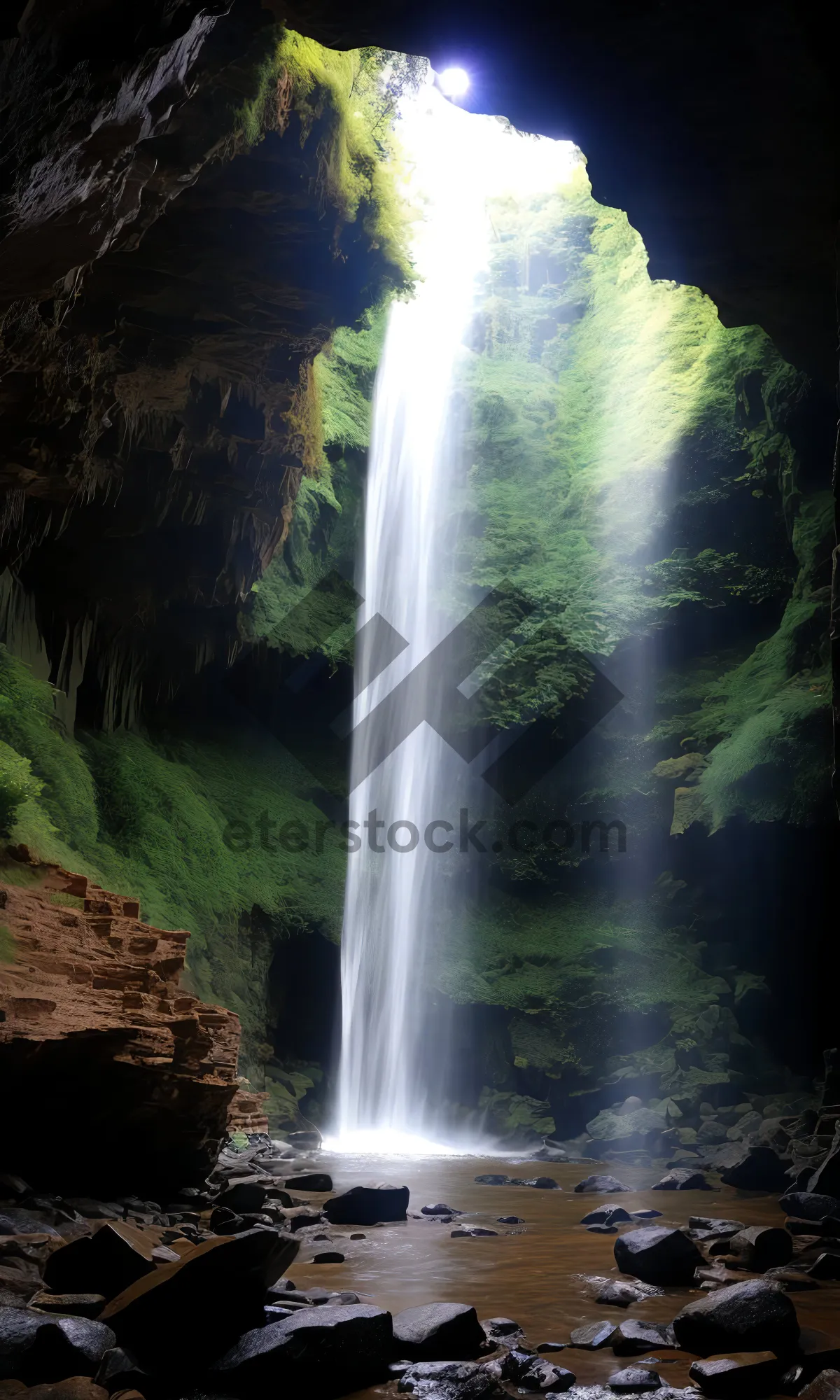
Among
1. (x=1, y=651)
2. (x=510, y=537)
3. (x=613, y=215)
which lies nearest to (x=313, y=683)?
(x=510, y=537)

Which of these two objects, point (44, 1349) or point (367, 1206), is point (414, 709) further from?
point (44, 1349)

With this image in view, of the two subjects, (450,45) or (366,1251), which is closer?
(366,1251)

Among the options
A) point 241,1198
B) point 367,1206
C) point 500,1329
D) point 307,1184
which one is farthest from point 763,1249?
point 307,1184

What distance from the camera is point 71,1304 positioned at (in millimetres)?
4598

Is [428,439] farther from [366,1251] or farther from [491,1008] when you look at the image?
[366,1251]

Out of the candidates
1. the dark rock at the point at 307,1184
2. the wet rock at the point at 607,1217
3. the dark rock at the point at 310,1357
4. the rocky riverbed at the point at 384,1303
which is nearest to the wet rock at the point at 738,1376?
the rocky riverbed at the point at 384,1303

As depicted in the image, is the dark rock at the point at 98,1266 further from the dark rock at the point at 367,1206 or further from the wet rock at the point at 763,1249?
the wet rock at the point at 763,1249

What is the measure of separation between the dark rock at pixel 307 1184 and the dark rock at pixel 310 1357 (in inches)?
250

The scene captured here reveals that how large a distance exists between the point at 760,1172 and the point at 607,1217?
3479 mm

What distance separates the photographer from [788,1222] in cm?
872

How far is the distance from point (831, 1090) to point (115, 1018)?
35.0 ft

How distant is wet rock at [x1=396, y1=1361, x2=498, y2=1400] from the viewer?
405 centimetres

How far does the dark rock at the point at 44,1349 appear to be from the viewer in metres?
3.93

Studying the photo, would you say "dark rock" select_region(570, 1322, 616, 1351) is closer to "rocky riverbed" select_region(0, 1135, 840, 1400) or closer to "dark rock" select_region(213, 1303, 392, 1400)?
"rocky riverbed" select_region(0, 1135, 840, 1400)
